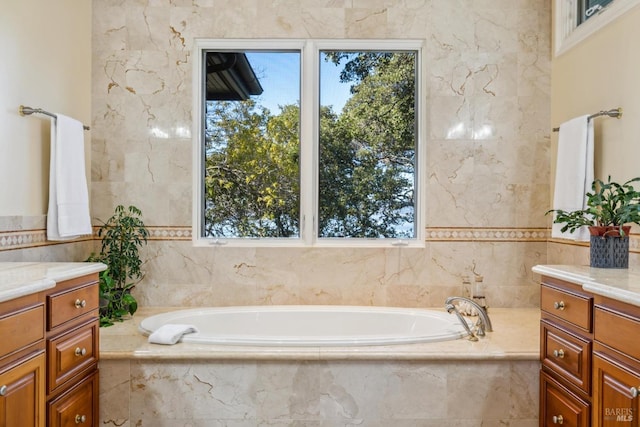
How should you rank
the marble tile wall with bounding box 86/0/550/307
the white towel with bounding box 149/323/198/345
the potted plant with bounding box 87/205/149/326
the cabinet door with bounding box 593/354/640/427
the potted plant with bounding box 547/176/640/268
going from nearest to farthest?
the cabinet door with bounding box 593/354/640/427 → the potted plant with bounding box 547/176/640/268 → the white towel with bounding box 149/323/198/345 → the potted plant with bounding box 87/205/149/326 → the marble tile wall with bounding box 86/0/550/307

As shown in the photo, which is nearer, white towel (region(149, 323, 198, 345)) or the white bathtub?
white towel (region(149, 323, 198, 345))

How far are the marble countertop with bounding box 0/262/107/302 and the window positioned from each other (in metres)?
1.17

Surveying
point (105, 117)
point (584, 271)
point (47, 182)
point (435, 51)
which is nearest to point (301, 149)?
point (435, 51)

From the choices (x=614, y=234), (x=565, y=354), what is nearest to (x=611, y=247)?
(x=614, y=234)

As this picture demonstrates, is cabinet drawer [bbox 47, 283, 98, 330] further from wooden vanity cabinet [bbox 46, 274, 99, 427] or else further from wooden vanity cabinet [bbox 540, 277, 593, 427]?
wooden vanity cabinet [bbox 540, 277, 593, 427]

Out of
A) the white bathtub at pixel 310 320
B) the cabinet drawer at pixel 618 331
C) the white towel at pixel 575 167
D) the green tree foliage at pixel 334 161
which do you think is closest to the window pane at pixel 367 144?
the green tree foliage at pixel 334 161

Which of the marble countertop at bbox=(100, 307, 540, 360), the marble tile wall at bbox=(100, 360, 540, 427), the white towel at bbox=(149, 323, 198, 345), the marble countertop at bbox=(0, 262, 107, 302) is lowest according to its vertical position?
the marble tile wall at bbox=(100, 360, 540, 427)

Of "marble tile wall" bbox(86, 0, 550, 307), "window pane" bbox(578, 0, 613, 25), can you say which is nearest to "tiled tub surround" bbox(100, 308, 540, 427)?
"marble tile wall" bbox(86, 0, 550, 307)

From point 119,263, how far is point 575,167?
277 cm

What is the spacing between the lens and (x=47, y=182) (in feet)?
8.48

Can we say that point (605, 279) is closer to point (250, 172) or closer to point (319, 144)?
point (319, 144)

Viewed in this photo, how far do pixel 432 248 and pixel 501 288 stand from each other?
0.56 metres

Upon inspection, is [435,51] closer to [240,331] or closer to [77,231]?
[240,331]

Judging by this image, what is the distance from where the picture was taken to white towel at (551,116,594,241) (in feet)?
8.14
